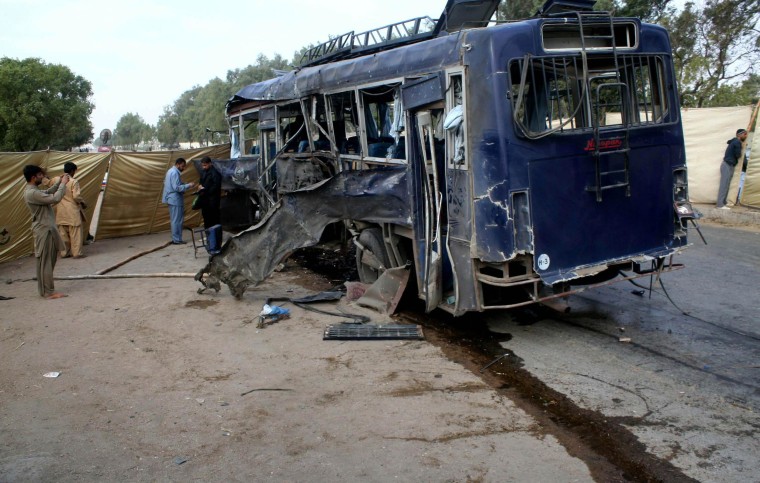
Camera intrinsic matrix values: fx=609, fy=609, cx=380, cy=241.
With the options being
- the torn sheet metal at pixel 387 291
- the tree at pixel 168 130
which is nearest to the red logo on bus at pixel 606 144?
the torn sheet metal at pixel 387 291

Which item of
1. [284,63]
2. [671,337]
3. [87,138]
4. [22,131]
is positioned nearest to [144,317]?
[671,337]

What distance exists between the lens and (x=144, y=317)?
24.2 ft

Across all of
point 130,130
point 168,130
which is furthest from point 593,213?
point 130,130

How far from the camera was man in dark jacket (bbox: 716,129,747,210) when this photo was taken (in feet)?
43.2

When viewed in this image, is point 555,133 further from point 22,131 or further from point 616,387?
point 22,131

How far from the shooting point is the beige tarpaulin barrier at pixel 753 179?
13.1 metres

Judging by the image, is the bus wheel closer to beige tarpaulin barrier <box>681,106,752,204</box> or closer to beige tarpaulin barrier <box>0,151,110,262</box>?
beige tarpaulin barrier <box>0,151,110,262</box>

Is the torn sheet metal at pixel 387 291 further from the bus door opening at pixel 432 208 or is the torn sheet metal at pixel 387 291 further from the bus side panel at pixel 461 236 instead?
the bus side panel at pixel 461 236

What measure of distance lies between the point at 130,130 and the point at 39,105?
2423 inches

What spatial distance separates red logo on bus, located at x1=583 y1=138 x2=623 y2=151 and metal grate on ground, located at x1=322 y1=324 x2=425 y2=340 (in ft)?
8.00

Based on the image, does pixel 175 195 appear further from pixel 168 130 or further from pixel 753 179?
pixel 168 130

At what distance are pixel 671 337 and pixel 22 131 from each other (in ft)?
131

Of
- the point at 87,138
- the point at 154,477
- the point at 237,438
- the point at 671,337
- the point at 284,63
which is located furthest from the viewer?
the point at 284,63

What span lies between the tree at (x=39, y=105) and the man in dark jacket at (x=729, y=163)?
36379mm
